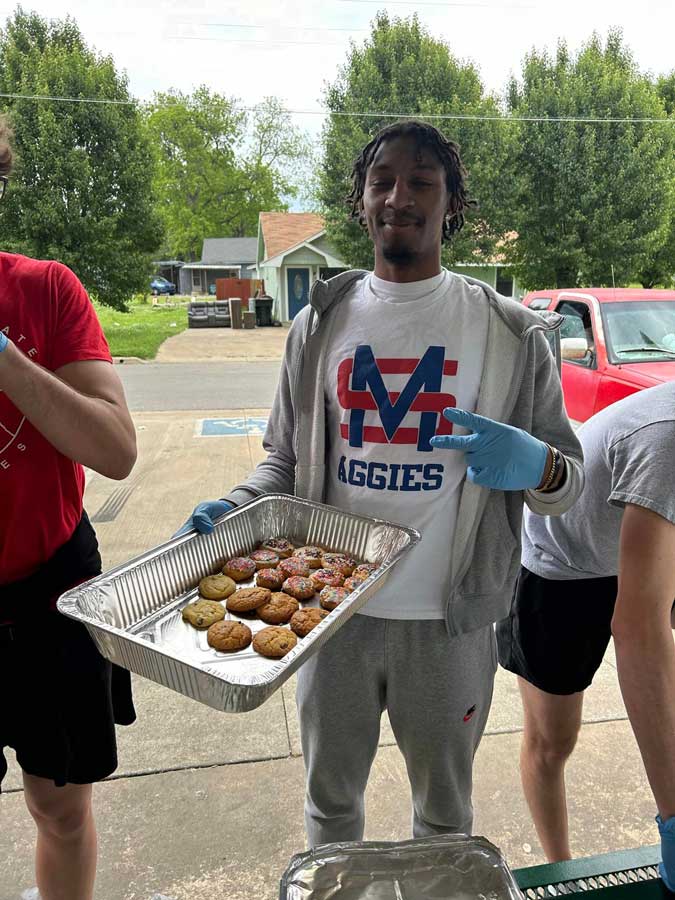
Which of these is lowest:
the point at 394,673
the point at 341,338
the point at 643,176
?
the point at 394,673

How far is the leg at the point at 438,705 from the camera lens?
4.84ft

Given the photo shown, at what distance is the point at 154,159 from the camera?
17.4 meters

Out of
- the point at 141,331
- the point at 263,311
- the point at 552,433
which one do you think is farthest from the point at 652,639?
the point at 263,311

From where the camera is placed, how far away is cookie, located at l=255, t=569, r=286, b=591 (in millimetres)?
1536

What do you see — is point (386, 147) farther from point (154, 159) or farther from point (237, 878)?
point (154, 159)

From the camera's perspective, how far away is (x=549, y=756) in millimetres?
1708

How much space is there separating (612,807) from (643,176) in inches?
645

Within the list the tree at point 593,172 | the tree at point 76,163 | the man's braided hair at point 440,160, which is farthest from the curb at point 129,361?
the man's braided hair at point 440,160

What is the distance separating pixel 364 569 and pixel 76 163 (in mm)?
17148

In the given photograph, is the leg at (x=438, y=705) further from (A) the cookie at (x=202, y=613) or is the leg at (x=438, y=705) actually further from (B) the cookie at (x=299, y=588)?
Answer: (A) the cookie at (x=202, y=613)

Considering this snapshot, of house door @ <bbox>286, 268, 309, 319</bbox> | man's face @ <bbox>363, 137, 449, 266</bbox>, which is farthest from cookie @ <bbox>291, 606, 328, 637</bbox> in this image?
house door @ <bbox>286, 268, 309, 319</bbox>

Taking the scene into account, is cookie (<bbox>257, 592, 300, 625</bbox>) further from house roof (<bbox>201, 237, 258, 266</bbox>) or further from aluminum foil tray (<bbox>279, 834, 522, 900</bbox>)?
house roof (<bbox>201, 237, 258, 266</bbox>)

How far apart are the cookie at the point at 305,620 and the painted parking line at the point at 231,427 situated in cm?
593

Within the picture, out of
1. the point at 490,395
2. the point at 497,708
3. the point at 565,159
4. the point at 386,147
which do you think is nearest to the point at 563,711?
the point at 490,395
